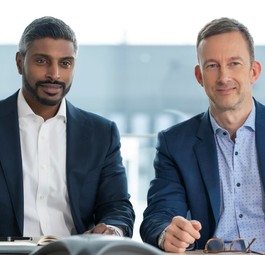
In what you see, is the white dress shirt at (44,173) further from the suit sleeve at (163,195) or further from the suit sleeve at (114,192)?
the suit sleeve at (163,195)

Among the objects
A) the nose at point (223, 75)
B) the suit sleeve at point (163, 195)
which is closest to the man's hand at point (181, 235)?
the suit sleeve at point (163, 195)

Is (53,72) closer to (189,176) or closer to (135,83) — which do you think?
(189,176)

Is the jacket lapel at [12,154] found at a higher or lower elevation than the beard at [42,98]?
lower

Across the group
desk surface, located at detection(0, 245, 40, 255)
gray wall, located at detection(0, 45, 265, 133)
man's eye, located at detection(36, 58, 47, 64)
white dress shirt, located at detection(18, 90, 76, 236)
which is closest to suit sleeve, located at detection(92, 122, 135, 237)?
white dress shirt, located at detection(18, 90, 76, 236)

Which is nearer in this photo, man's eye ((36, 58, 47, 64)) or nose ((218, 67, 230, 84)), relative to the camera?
nose ((218, 67, 230, 84))

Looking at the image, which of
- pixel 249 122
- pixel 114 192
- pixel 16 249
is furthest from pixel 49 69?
pixel 16 249

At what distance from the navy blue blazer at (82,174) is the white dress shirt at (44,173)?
3cm

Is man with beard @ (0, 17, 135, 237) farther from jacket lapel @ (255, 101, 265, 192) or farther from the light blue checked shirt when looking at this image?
jacket lapel @ (255, 101, 265, 192)

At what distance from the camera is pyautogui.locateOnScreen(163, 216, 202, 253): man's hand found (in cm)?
182

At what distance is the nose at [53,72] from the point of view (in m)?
2.29

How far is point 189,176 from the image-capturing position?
2.23 m

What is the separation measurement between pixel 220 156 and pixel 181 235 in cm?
50

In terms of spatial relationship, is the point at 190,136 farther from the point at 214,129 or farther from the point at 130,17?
the point at 130,17

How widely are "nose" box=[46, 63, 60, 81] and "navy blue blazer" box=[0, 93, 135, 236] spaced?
0.49 ft
